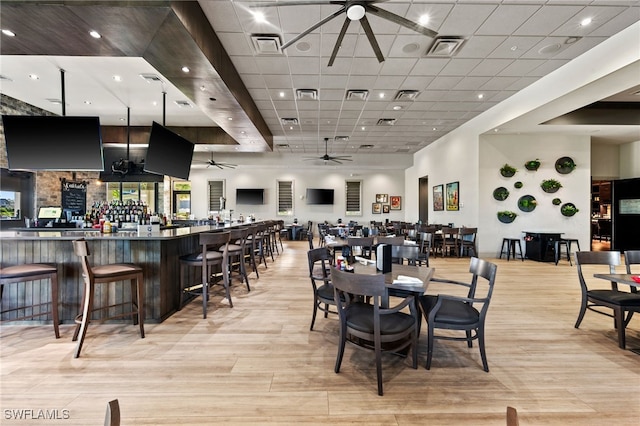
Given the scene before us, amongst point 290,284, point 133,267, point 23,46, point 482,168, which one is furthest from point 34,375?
point 482,168

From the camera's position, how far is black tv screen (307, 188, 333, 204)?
13.2m

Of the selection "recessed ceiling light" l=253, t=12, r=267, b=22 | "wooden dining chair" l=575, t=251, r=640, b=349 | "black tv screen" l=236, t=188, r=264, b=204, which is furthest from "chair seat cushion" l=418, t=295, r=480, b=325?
"black tv screen" l=236, t=188, r=264, b=204

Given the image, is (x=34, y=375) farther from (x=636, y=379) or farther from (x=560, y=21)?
(x=560, y=21)

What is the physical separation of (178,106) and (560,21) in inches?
297

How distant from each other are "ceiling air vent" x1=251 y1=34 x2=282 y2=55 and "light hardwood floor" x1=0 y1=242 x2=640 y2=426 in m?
3.97

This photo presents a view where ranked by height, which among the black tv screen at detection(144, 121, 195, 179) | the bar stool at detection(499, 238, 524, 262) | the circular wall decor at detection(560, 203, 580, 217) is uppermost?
the black tv screen at detection(144, 121, 195, 179)

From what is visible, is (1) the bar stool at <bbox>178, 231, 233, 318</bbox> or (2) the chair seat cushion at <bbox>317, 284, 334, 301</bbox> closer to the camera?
(2) the chair seat cushion at <bbox>317, 284, 334, 301</bbox>

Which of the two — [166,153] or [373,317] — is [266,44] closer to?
[166,153]

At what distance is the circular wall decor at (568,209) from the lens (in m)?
7.39

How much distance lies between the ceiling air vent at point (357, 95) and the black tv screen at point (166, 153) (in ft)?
12.2

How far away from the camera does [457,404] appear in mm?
1920

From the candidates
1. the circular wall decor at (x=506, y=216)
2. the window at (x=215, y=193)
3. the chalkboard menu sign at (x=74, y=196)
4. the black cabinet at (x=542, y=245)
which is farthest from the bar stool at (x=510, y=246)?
the chalkboard menu sign at (x=74, y=196)

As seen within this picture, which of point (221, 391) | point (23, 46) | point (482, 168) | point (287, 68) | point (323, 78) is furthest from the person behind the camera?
point (482, 168)

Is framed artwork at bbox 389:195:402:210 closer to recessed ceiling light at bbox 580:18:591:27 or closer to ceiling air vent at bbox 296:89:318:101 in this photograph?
ceiling air vent at bbox 296:89:318:101
